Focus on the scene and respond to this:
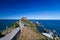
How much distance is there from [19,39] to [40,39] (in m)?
1.38

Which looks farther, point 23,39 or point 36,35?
point 36,35

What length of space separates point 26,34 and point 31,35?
395 millimetres

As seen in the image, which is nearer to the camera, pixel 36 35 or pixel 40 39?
pixel 40 39

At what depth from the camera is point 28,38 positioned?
10.2m

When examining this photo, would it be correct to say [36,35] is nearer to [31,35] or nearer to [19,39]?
[31,35]

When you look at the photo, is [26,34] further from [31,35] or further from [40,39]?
[40,39]

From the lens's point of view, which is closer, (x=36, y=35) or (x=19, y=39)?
(x=19, y=39)

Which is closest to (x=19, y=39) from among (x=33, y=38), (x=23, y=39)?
(x=23, y=39)

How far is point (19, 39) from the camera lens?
980 centimetres

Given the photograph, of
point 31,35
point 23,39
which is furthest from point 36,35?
point 23,39

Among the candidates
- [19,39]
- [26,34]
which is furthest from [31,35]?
[19,39]

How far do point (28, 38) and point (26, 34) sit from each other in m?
0.73

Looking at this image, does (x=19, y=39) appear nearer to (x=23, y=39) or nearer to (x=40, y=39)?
(x=23, y=39)

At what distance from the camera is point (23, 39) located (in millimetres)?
9984
